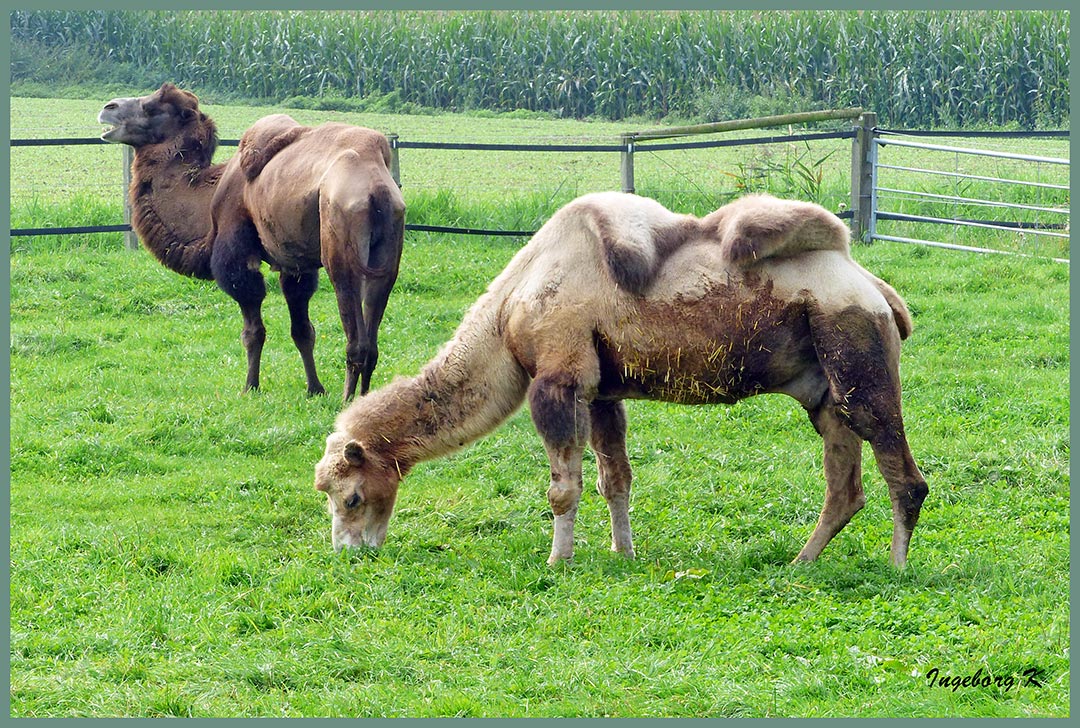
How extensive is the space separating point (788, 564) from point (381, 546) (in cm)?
212

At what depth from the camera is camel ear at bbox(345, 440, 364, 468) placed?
6.69 m

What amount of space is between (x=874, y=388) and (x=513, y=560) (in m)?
2.00

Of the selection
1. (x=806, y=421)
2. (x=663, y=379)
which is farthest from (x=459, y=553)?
(x=806, y=421)

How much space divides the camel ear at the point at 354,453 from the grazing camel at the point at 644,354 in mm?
10

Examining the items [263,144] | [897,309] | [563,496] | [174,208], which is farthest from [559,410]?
[174,208]

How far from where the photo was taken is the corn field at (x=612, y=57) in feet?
92.2

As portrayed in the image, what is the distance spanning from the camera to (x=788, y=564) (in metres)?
6.43

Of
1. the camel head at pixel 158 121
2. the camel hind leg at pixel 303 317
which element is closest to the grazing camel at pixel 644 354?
the camel hind leg at pixel 303 317

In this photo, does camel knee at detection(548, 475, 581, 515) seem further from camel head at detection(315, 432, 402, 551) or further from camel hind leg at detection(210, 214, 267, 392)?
camel hind leg at detection(210, 214, 267, 392)

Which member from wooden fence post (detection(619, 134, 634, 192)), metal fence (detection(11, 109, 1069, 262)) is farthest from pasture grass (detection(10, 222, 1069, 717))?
wooden fence post (detection(619, 134, 634, 192))

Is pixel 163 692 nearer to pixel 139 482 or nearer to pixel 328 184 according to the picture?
pixel 139 482

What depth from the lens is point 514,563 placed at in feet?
21.4

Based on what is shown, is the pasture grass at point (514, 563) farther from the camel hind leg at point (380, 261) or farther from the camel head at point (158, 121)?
the camel head at point (158, 121)

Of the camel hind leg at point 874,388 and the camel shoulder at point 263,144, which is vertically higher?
the camel shoulder at point 263,144
